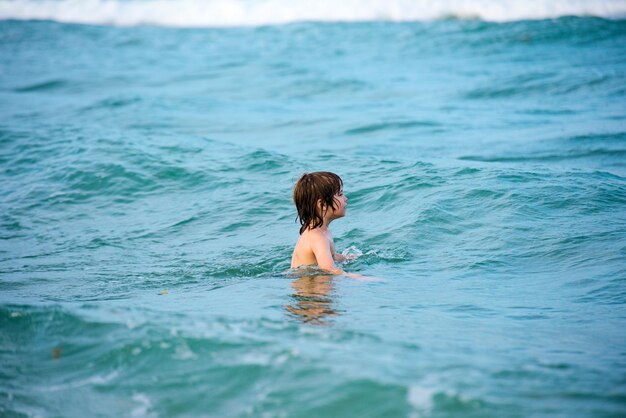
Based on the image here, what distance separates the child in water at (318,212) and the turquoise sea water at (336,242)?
10.8 inches

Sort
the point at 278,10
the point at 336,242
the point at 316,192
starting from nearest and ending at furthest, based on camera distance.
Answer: the point at 316,192, the point at 336,242, the point at 278,10

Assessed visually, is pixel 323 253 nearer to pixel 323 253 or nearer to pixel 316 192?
pixel 323 253

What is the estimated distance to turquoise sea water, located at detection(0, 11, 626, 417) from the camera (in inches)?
154

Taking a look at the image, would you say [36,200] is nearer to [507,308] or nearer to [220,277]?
[220,277]

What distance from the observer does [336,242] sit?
24.9ft

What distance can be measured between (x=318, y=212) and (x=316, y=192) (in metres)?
0.17

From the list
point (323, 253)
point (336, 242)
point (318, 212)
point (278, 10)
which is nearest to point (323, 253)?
point (323, 253)

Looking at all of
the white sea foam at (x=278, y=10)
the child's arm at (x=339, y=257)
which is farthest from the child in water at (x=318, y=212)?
the white sea foam at (x=278, y=10)

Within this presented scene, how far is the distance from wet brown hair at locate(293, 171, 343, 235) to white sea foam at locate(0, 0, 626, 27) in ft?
69.3

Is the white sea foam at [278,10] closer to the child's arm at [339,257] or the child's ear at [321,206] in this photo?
the child's arm at [339,257]

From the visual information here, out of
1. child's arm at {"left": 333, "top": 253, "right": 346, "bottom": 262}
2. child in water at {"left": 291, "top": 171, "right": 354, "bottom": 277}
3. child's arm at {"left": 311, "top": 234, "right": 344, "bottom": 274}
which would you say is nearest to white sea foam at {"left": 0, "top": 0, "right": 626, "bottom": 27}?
child's arm at {"left": 333, "top": 253, "right": 346, "bottom": 262}

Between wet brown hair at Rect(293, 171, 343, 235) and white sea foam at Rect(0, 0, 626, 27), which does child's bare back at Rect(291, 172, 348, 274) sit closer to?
wet brown hair at Rect(293, 171, 343, 235)

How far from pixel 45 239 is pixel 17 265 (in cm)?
99

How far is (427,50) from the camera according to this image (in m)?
21.8
